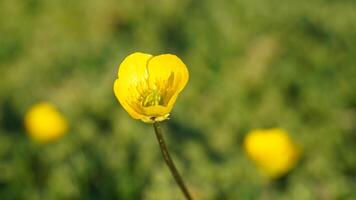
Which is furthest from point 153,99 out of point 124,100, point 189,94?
point 189,94

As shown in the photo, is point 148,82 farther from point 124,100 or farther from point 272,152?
point 272,152

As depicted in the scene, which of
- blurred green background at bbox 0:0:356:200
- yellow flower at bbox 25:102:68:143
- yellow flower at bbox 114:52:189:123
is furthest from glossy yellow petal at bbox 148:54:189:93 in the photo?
yellow flower at bbox 25:102:68:143

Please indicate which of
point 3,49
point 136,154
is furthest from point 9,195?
point 3,49

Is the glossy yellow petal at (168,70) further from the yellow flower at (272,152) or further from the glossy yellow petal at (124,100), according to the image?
A: the yellow flower at (272,152)

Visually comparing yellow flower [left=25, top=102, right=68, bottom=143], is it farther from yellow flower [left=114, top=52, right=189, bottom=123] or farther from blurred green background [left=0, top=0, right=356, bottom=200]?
yellow flower [left=114, top=52, right=189, bottom=123]

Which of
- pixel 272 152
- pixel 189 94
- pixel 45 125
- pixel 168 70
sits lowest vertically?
pixel 272 152

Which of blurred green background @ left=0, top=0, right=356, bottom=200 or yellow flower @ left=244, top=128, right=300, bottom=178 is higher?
blurred green background @ left=0, top=0, right=356, bottom=200

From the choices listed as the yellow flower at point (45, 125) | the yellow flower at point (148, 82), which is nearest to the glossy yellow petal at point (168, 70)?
the yellow flower at point (148, 82)
